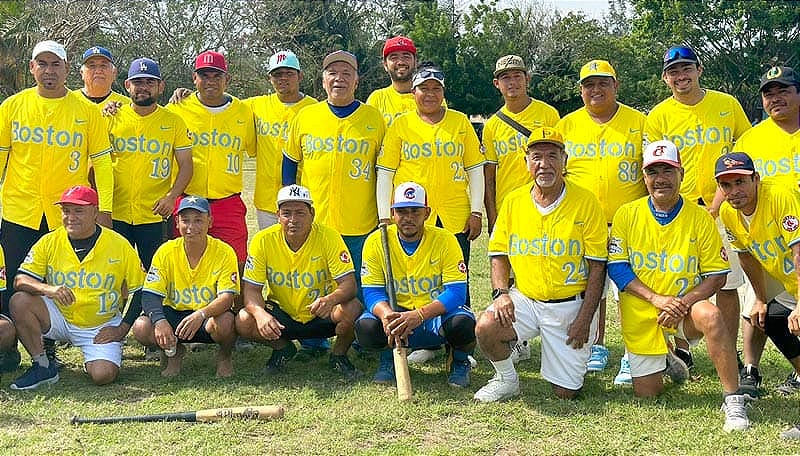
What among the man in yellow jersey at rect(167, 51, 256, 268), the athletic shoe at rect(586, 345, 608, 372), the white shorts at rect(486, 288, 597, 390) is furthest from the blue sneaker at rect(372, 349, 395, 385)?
the man in yellow jersey at rect(167, 51, 256, 268)

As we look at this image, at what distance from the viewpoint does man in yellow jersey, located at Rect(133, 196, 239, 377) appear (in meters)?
6.13

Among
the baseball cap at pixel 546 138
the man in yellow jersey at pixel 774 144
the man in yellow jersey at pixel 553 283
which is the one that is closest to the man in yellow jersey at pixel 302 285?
the man in yellow jersey at pixel 553 283

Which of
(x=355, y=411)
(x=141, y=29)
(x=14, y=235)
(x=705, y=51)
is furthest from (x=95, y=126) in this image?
(x=705, y=51)

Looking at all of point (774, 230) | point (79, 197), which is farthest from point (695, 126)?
point (79, 197)

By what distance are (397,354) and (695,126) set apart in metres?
2.91

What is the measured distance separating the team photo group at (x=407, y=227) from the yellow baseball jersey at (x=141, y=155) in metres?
0.02

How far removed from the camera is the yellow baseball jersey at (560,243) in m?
5.66

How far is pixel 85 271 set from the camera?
618 cm

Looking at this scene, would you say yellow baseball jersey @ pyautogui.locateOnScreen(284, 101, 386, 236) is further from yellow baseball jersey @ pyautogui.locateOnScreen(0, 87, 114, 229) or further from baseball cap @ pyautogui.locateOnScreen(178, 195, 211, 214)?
yellow baseball jersey @ pyautogui.locateOnScreen(0, 87, 114, 229)

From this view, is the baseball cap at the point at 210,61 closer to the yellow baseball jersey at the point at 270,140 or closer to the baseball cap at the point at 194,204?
the yellow baseball jersey at the point at 270,140

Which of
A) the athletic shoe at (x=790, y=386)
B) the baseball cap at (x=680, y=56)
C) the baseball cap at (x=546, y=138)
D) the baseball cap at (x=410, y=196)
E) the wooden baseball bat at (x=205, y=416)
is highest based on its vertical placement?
the baseball cap at (x=680, y=56)

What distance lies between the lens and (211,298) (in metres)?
6.28

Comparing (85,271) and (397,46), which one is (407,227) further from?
(85,271)

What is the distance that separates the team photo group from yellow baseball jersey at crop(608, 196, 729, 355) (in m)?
0.02
